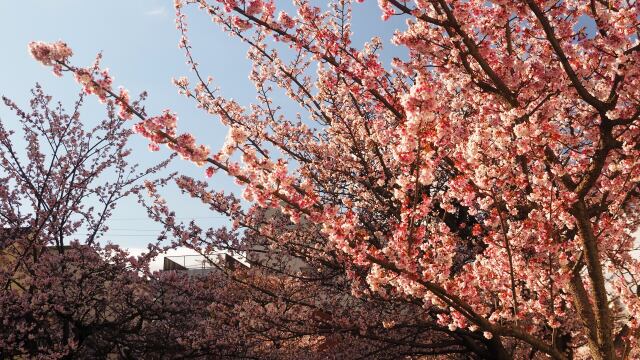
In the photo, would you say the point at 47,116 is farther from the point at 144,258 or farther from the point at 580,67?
the point at 580,67

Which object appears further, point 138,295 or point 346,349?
point 346,349

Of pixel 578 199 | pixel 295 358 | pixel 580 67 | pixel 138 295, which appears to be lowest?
pixel 295 358

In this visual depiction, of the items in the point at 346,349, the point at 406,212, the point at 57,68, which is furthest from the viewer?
the point at 346,349

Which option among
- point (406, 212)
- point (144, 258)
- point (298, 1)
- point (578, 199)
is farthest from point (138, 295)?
point (578, 199)

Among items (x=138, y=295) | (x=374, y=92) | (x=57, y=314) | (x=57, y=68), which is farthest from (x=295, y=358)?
(x=57, y=68)

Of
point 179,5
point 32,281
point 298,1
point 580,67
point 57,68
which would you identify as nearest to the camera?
point 57,68

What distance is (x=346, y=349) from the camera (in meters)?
10.4

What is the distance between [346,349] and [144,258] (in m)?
4.49

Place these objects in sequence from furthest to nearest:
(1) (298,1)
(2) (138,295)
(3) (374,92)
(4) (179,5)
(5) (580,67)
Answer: (2) (138,295) → (4) (179,5) → (1) (298,1) → (3) (374,92) → (5) (580,67)

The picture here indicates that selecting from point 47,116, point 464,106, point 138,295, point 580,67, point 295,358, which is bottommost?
point 295,358

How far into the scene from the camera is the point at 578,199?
15.0 feet

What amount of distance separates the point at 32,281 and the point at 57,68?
609cm

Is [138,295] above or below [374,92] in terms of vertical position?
below

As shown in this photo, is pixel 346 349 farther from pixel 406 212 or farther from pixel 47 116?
pixel 47 116
